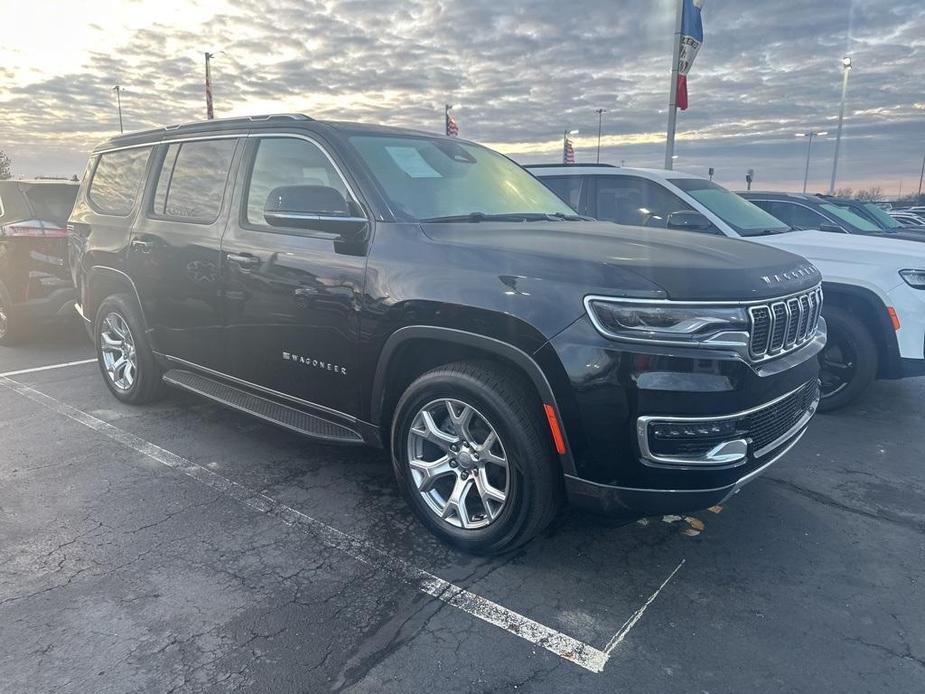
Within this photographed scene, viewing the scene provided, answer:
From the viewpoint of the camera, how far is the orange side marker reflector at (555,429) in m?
2.82

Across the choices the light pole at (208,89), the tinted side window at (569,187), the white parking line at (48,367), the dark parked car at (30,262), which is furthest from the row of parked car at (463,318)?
the light pole at (208,89)

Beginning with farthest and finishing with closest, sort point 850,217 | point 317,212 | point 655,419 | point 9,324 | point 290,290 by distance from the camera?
point 850,217
point 9,324
point 290,290
point 317,212
point 655,419

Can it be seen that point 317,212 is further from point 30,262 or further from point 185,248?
point 30,262

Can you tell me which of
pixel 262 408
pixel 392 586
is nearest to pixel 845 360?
pixel 392 586

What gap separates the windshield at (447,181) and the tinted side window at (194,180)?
1.06 metres

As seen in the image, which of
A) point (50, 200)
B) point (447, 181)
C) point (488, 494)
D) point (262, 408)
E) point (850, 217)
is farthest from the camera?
point (850, 217)

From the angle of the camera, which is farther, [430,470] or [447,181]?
[447,181]

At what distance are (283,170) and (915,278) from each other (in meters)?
4.63

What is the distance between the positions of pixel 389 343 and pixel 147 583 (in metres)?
1.50

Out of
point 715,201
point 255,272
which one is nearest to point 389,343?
point 255,272

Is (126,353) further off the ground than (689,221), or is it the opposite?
(689,221)

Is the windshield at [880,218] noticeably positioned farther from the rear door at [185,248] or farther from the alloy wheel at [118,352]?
the alloy wheel at [118,352]

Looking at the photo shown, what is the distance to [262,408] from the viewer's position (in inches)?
162

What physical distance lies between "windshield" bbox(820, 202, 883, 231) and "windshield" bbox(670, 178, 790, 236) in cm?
315
